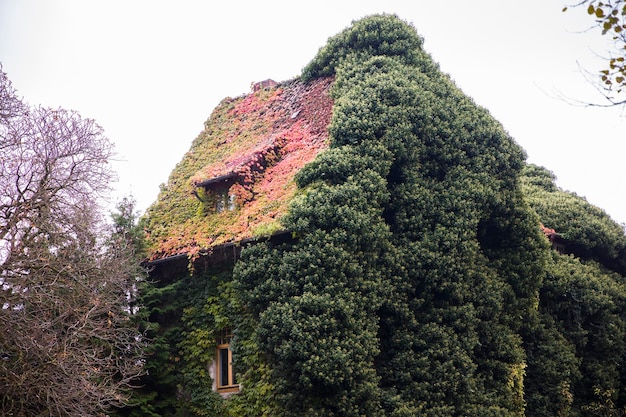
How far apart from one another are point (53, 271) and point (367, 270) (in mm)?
7084

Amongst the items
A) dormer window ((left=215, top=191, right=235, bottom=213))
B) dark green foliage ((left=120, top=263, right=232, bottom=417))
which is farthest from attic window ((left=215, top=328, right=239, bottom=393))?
dormer window ((left=215, top=191, right=235, bottom=213))

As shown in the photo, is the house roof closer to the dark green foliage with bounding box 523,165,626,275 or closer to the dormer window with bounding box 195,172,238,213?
the dormer window with bounding box 195,172,238,213

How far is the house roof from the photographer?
63.4ft

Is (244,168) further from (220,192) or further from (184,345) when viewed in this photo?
(184,345)

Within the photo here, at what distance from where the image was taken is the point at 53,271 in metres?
15.2

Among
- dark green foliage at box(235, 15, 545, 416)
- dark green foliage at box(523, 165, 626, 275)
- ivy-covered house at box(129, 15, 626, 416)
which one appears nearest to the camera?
dark green foliage at box(235, 15, 545, 416)

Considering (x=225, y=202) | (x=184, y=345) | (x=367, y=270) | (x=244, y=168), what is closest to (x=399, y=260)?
(x=367, y=270)

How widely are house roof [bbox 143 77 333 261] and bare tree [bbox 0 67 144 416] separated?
2.86m

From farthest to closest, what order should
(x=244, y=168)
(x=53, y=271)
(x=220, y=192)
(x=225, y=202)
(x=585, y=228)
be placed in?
(x=585, y=228) < (x=220, y=192) < (x=225, y=202) < (x=244, y=168) < (x=53, y=271)

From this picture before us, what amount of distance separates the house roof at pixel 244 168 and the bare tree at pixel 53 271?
2864mm

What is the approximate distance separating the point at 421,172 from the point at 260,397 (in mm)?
7366

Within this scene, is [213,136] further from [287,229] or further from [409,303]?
[409,303]

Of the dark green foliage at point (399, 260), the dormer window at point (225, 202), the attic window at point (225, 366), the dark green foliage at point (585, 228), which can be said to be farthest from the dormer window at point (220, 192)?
the dark green foliage at point (585, 228)

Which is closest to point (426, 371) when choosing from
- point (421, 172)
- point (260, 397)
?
point (260, 397)
